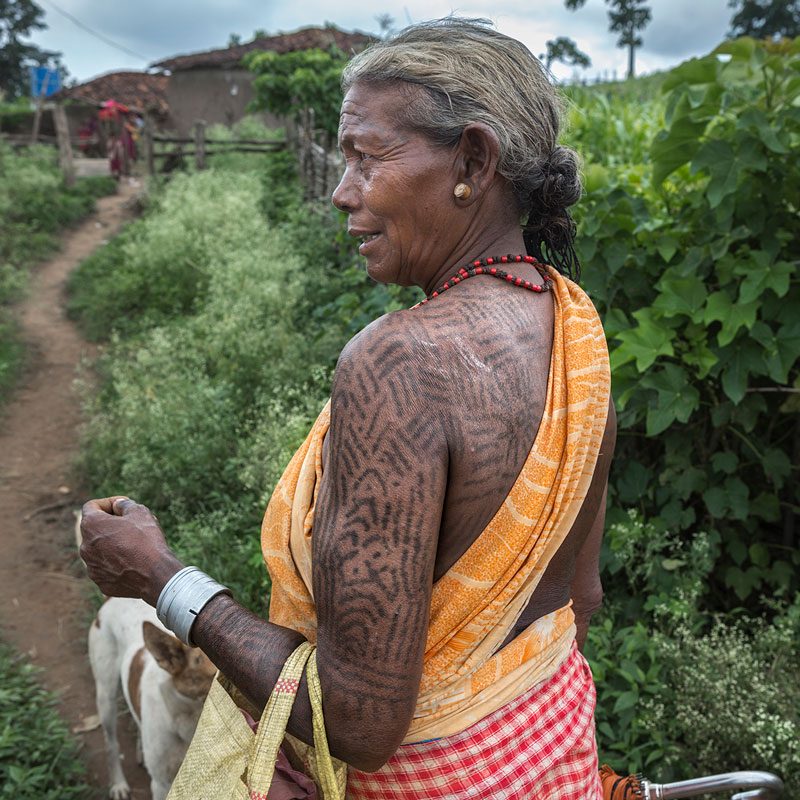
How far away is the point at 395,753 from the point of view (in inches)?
53.2

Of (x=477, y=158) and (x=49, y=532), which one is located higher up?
(x=477, y=158)

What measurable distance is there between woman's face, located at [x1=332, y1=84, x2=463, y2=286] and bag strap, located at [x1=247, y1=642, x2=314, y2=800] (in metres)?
0.68

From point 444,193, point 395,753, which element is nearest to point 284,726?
point 395,753

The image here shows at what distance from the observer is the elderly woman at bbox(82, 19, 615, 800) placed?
1144mm

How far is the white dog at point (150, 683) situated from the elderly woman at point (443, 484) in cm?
104

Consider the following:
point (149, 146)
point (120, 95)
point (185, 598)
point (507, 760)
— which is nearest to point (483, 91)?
point (185, 598)

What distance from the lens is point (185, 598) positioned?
4.38 ft

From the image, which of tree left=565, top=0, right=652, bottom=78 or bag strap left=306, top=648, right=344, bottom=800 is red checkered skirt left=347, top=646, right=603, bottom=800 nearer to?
bag strap left=306, top=648, right=344, bottom=800

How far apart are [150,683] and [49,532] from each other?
2813 mm

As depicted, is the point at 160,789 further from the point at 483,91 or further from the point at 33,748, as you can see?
the point at 483,91

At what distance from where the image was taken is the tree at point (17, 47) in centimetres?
3397

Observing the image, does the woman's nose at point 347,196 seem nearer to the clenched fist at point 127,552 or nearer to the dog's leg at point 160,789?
the clenched fist at point 127,552

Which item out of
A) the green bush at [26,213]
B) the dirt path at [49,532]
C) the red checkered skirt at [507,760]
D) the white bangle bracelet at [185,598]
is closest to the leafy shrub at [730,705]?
the red checkered skirt at [507,760]

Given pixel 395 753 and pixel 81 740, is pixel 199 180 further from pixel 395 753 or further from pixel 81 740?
pixel 395 753
